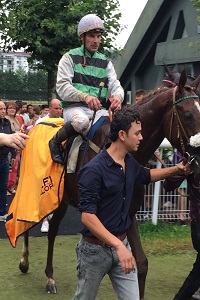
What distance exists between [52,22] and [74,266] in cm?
899

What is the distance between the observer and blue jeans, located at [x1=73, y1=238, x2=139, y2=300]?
3.33m

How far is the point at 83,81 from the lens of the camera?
516 cm

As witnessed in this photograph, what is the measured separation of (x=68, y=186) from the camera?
5383 mm

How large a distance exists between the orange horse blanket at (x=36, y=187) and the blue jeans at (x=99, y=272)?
6.39 feet

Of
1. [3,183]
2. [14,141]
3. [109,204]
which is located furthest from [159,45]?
[109,204]

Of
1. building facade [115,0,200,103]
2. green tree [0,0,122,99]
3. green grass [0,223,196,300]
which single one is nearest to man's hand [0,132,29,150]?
green grass [0,223,196,300]

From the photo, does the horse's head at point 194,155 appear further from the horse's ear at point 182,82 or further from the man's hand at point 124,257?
the man's hand at point 124,257

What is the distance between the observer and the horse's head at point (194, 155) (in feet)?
13.3

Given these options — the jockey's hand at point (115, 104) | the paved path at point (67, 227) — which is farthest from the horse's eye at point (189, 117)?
the paved path at point (67, 227)

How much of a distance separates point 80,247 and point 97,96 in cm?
211

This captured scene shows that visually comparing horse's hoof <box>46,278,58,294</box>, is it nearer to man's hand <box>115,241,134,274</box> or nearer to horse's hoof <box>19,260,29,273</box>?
horse's hoof <box>19,260,29,273</box>

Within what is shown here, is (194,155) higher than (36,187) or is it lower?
higher

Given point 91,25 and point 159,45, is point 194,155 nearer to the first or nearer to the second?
point 91,25

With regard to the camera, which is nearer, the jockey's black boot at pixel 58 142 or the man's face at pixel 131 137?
the man's face at pixel 131 137
